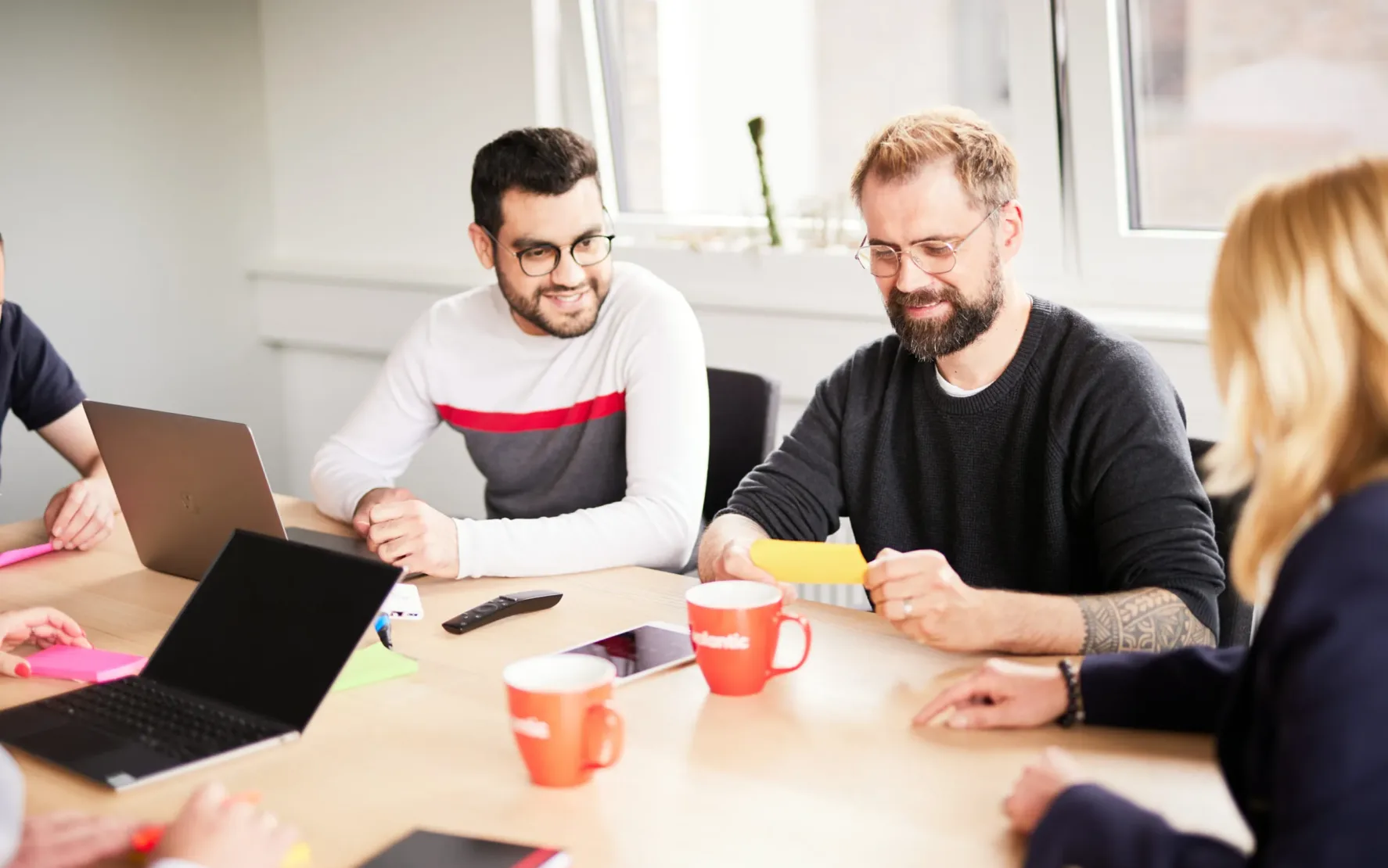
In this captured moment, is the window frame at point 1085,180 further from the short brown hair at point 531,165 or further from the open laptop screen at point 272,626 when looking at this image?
the open laptop screen at point 272,626

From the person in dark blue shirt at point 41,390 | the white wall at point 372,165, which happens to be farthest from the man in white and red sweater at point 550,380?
the white wall at point 372,165

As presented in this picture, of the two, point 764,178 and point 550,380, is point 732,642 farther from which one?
point 764,178

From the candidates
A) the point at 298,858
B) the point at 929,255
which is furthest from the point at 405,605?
the point at 929,255

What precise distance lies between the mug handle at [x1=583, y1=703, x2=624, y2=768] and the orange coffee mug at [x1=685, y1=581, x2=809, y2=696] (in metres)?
0.21

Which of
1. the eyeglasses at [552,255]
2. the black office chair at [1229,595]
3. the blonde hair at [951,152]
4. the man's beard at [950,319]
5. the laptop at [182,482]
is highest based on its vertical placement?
the blonde hair at [951,152]

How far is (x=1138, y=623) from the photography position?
55.4 inches

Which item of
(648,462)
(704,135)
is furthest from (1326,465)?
(704,135)

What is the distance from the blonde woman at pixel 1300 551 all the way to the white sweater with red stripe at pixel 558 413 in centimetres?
106

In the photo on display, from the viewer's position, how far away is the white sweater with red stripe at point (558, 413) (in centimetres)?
205

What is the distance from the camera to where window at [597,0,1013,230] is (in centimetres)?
283

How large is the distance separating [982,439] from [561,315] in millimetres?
784

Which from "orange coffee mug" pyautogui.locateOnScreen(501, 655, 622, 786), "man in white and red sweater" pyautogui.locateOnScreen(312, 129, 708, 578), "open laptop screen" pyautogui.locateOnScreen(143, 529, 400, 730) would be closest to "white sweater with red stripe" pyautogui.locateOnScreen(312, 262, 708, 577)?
"man in white and red sweater" pyautogui.locateOnScreen(312, 129, 708, 578)

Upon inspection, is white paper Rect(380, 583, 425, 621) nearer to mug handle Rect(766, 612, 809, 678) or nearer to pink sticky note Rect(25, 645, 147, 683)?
pink sticky note Rect(25, 645, 147, 683)

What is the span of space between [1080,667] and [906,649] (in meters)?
0.25
